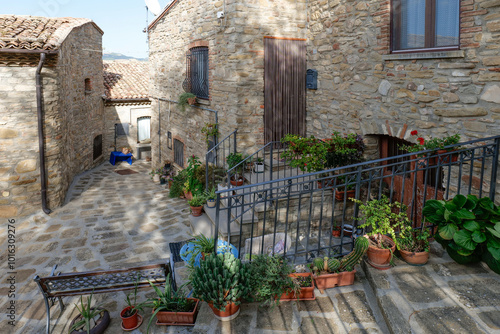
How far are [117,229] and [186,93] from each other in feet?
13.6

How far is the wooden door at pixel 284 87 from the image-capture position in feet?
26.0

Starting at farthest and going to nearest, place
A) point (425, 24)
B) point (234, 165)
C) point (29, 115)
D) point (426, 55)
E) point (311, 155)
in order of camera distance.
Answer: point (29, 115)
point (234, 165)
point (311, 155)
point (425, 24)
point (426, 55)

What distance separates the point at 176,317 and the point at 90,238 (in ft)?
14.9

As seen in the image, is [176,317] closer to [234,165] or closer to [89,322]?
[89,322]

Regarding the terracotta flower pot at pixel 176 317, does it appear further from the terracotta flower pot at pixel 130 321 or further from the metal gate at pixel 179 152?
the metal gate at pixel 179 152

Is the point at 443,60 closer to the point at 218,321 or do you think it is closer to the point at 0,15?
the point at 218,321

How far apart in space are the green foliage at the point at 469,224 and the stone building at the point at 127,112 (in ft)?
53.4

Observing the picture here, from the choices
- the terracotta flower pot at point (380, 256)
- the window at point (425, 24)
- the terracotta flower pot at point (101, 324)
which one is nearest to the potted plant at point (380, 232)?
the terracotta flower pot at point (380, 256)

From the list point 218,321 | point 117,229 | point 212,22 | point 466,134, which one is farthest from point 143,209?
point 466,134

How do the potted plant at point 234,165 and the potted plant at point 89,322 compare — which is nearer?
the potted plant at point 89,322

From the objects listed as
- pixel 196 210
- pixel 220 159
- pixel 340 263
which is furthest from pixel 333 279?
pixel 220 159

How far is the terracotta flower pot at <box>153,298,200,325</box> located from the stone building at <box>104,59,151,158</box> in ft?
49.8

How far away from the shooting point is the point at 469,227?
11.6 feet

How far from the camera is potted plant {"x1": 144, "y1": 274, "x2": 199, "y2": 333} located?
3.72m
